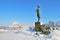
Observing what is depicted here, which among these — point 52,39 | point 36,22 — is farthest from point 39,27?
point 52,39

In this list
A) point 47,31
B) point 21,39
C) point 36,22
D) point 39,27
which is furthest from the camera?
point 36,22

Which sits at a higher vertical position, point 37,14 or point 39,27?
point 37,14

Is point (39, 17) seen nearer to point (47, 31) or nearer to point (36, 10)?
point (36, 10)

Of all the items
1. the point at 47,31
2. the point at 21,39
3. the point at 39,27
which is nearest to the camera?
the point at 21,39

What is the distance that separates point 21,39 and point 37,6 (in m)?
10.3

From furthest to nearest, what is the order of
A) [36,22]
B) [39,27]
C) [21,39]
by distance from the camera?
[36,22] < [39,27] < [21,39]

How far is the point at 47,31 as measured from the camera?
48.8 feet

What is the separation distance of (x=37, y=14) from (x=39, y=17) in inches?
18.5

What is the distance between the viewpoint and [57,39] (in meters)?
8.74

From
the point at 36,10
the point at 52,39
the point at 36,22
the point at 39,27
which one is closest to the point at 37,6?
the point at 36,10

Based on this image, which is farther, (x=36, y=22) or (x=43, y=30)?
(x=36, y=22)

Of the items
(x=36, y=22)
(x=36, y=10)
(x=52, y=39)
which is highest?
(x=36, y=10)

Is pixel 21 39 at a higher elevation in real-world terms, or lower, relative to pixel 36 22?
lower

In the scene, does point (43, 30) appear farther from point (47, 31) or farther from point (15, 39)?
point (15, 39)
